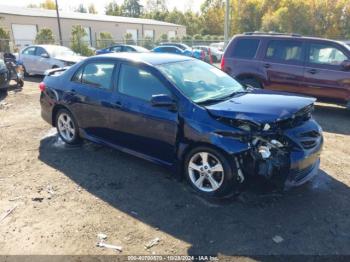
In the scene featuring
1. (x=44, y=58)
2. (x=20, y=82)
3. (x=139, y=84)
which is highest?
(x=139, y=84)

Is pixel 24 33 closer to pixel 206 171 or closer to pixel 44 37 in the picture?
pixel 44 37

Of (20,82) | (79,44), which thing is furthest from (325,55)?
(79,44)

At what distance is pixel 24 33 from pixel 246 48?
30.3m

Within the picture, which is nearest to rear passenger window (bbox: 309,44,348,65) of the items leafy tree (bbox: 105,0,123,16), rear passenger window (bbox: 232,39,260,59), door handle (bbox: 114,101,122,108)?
rear passenger window (bbox: 232,39,260,59)

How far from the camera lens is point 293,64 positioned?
8328mm

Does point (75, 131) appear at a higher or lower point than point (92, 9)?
lower

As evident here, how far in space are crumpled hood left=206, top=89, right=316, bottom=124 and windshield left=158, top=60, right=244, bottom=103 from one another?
0.30 m

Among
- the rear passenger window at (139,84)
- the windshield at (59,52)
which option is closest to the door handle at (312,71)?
the rear passenger window at (139,84)

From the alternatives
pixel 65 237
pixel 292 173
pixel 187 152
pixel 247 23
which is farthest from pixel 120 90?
pixel 247 23

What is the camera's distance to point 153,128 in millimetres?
4477

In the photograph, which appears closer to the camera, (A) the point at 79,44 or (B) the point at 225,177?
(B) the point at 225,177

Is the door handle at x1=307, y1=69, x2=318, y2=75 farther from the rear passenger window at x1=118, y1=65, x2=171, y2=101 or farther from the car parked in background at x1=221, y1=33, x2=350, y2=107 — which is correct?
the rear passenger window at x1=118, y1=65, x2=171, y2=101

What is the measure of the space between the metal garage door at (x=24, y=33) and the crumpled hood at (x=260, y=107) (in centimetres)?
3111

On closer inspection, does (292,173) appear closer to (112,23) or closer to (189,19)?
(112,23)
